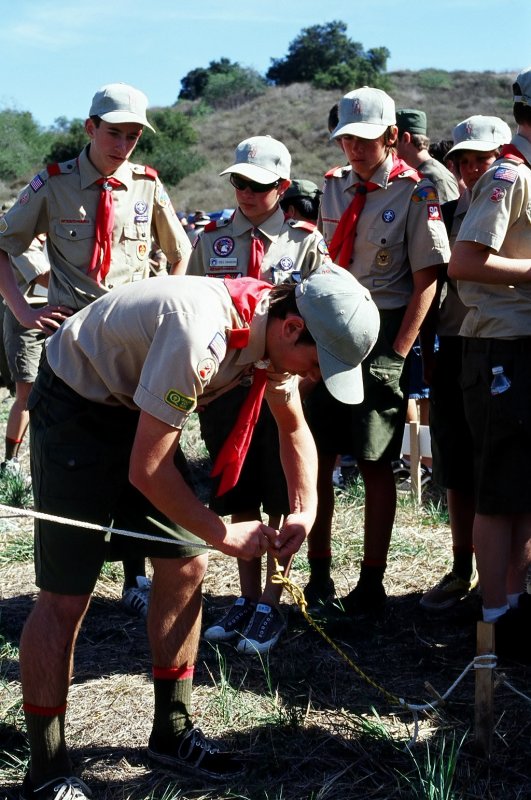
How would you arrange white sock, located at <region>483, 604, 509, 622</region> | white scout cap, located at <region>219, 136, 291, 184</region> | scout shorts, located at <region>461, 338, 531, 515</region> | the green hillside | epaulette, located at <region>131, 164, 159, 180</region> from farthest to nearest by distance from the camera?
1. the green hillside
2. epaulette, located at <region>131, 164, 159, 180</region>
3. white scout cap, located at <region>219, 136, 291, 184</region>
4. white sock, located at <region>483, 604, 509, 622</region>
5. scout shorts, located at <region>461, 338, 531, 515</region>

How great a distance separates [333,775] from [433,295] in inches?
87.1

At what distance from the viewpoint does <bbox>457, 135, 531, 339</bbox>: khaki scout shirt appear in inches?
146

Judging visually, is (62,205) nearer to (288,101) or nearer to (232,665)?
(232,665)

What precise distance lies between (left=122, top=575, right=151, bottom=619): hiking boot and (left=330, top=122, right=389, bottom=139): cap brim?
2349 millimetres

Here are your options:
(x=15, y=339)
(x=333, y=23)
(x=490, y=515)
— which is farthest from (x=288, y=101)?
(x=490, y=515)

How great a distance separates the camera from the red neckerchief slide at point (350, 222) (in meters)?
4.59

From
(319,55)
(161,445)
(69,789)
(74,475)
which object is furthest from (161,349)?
(319,55)

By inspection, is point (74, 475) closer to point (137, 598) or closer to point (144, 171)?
point (137, 598)

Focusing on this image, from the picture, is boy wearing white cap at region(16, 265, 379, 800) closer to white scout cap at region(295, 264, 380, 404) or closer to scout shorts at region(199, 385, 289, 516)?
white scout cap at region(295, 264, 380, 404)

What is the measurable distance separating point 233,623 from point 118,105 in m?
2.44

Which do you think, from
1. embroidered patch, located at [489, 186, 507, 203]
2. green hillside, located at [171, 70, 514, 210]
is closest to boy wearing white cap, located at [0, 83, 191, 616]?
embroidered patch, located at [489, 186, 507, 203]

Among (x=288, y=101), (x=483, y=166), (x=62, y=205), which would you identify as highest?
(x=288, y=101)

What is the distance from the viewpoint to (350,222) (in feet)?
15.0

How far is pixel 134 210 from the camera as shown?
4777 millimetres
